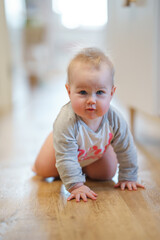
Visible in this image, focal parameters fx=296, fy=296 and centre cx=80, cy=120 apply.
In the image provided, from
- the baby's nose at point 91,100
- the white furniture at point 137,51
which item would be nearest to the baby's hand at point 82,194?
the baby's nose at point 91,100

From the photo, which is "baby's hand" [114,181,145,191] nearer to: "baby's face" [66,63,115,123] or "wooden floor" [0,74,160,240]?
"wooden floor" [0,74,160,240]

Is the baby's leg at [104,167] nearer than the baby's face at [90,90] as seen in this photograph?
No

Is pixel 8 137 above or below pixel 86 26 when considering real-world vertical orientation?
below

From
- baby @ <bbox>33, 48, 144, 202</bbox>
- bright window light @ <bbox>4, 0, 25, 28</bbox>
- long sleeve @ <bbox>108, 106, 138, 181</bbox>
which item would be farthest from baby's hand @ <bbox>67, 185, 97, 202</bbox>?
bright window light @ <bbox>4, 0, 25, 28</bbox>

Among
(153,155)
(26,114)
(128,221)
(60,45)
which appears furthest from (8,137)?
(60,45)

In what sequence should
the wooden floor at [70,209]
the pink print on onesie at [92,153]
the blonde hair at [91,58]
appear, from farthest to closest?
the pink print on onesie at [92,153]
the blonde hair at [91,58]
the wooden floor at [70,209]

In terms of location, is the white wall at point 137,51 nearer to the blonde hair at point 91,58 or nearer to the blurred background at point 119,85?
the blurred background at point 119,85

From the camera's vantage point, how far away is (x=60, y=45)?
561cm

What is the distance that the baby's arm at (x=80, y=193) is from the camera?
75cm

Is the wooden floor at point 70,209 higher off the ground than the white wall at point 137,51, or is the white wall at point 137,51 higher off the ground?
the white wall at point 137,51

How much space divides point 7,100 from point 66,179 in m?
1.66

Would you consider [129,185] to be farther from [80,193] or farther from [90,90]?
[90,90]

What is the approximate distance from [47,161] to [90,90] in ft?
0.97

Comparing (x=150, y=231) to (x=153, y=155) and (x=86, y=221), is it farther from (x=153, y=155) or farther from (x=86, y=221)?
(x=153, y=155)
